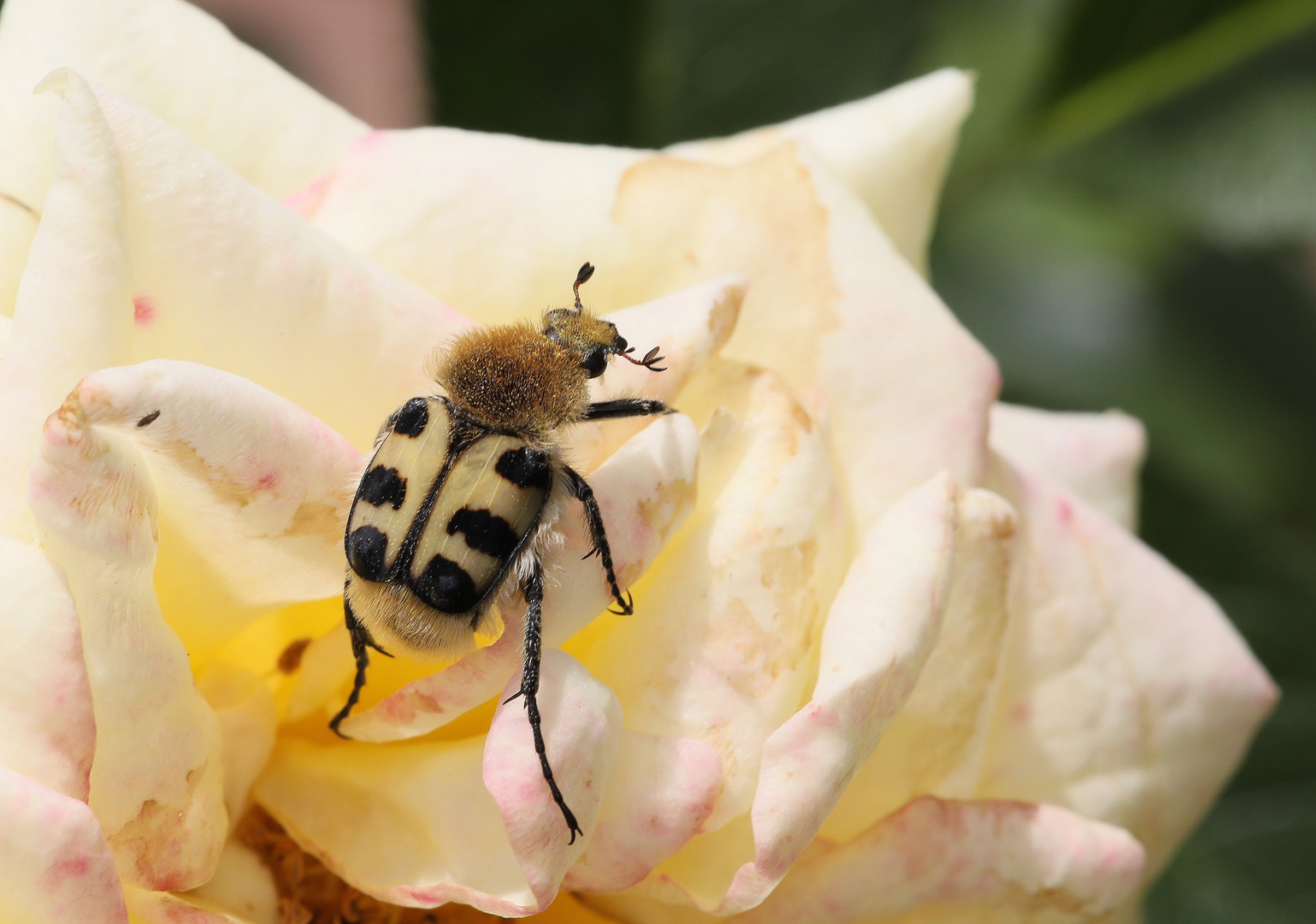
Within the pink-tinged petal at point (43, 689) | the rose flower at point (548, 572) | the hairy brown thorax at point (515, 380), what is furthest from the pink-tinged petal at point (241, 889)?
the hairy brown thorax at point (515, 380)

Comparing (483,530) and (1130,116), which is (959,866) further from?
(1130,116)

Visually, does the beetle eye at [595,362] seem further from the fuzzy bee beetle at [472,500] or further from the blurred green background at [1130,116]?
the blurred green background at [1130,116]

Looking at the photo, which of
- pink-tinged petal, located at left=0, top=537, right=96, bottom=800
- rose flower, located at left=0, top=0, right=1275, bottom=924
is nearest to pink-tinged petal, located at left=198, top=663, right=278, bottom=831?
rose flower, located at left=0, top=0, right=1275, bottom=924

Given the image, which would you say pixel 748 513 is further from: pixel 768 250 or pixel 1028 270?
pixel 1028 270

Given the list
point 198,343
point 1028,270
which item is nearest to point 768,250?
point 198,343

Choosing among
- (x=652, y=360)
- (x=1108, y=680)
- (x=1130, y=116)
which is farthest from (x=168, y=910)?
(x=1130, y=116)
